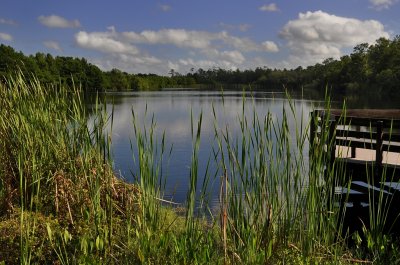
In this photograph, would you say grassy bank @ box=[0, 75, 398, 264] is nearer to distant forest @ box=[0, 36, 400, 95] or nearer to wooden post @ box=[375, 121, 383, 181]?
wooden post @ box=[375, 121, 383, 181]

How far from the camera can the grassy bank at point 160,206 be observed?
3.24 metres

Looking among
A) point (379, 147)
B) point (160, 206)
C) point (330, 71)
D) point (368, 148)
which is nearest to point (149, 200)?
point (160, 206)

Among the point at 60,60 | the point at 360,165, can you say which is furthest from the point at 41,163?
the point at 60,60

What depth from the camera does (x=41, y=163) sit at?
431cm

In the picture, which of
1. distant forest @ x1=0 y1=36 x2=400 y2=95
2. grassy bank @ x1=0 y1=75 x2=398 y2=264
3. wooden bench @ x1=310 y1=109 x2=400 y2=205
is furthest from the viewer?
distant forest @ x1=0 y1=36 x2=400 y2=95

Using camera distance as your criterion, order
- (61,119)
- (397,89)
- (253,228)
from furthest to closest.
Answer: (397,89), (61,119), (253,228)

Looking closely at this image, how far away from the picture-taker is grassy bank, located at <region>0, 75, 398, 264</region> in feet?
10.6

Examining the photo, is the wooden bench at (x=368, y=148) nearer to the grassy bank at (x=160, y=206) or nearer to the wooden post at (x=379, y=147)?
the wooden post at (x=379, y=147)

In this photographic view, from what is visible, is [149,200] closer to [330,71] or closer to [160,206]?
[160,206]

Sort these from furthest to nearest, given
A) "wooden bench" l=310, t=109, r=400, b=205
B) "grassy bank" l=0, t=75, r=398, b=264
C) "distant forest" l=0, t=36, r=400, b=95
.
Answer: "distant forest" l=0, t=36, r=400, b=95
"wooden bench" l=310, t=109, r=400, b=205
"grassy bank" l=0, t=75, r=398, b=264

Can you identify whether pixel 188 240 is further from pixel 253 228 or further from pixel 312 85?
pixel 312 85

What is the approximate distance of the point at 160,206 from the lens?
3771 mm

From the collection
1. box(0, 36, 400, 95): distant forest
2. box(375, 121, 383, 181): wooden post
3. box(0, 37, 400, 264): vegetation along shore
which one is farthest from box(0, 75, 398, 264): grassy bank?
box(0, 36, 400, 95): distant forest

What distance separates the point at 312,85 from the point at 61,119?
9477cm
